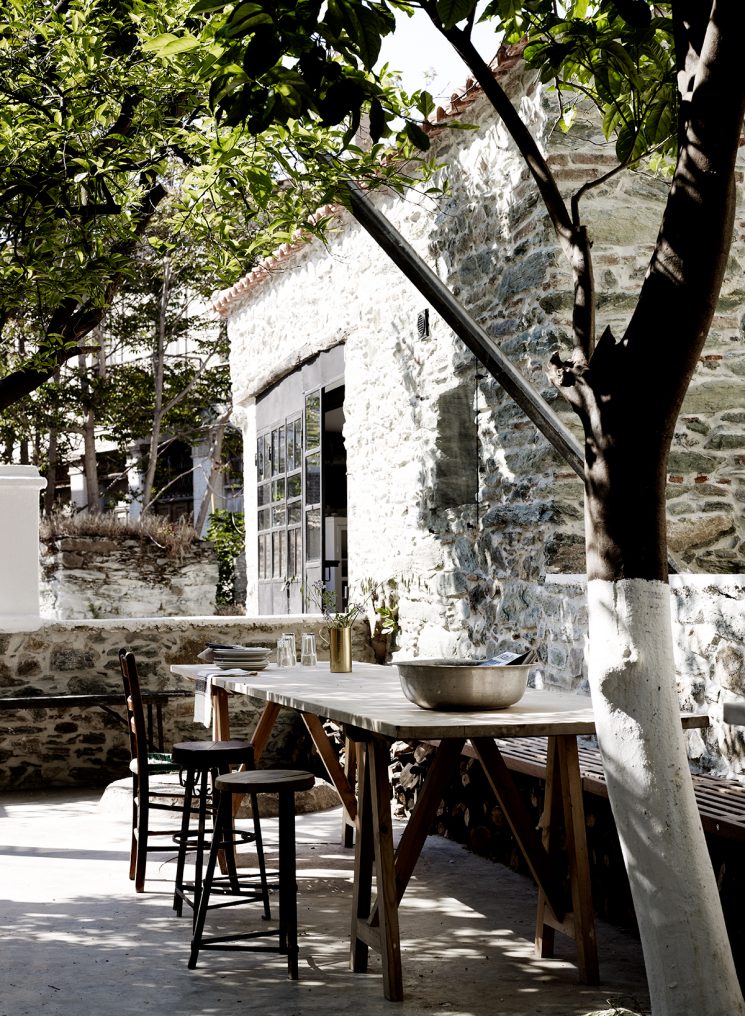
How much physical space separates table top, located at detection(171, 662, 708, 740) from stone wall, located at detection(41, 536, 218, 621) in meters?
9.31

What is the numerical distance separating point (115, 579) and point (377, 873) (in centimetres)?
1128

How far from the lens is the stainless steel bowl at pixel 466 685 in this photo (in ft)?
12.2

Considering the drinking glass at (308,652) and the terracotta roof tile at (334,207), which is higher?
the terracotta roof tile at (334,207)

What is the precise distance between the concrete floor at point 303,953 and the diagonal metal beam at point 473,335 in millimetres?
1971

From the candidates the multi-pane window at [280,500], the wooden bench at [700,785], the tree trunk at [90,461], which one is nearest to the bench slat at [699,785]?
the wooden bench at [700,785]

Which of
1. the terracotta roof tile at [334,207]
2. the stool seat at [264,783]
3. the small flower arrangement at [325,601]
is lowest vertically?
the stool seat at [264,783]

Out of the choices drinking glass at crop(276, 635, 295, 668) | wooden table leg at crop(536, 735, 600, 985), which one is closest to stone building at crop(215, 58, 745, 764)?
wooden table leg at crop(536, 735, 600, 985)

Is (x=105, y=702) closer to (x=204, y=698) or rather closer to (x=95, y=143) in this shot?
(x=204, y=698)

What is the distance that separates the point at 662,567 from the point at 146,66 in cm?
403

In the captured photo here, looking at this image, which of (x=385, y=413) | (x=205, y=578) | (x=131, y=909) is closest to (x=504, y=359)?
(x=385, y=413)

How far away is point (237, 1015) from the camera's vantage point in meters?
3.45

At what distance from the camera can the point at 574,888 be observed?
374 centimetres

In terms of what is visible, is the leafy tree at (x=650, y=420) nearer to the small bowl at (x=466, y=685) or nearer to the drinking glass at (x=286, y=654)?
the small bowl at (x=466, y=685)

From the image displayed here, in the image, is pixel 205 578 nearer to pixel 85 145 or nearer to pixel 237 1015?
pixel 85 145
